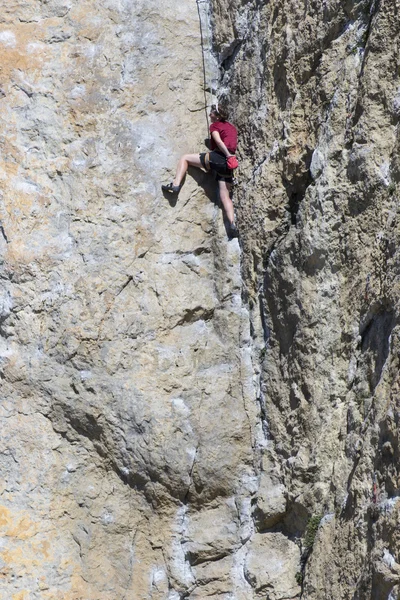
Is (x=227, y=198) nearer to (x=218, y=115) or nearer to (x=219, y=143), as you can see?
(x=219, y=143)

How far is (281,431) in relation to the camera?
291 inches

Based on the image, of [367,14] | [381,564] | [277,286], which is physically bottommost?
[381,564]

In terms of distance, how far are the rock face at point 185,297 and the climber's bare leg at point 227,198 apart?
0.11 m

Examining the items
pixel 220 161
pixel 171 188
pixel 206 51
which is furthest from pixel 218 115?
pixel 206 51

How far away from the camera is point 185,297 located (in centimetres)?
803

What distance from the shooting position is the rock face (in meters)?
6.68

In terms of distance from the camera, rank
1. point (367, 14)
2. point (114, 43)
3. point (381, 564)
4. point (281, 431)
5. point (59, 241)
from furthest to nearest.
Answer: point (114, 43), point (59, 241), point (281, 431), point (367, 14), point (381, 564)

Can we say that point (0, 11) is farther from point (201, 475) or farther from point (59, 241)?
point (201, 475)

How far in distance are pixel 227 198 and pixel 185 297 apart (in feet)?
3.26

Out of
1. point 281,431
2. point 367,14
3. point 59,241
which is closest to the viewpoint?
point 367,14

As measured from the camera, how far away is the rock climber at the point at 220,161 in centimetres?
810

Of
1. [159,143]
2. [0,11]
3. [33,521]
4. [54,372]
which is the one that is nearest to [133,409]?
[54,372]

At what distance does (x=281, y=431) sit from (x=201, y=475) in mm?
824

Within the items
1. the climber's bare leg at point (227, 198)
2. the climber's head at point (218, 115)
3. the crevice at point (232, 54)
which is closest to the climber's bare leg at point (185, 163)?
the climber's bare leg at point (227, 198)
